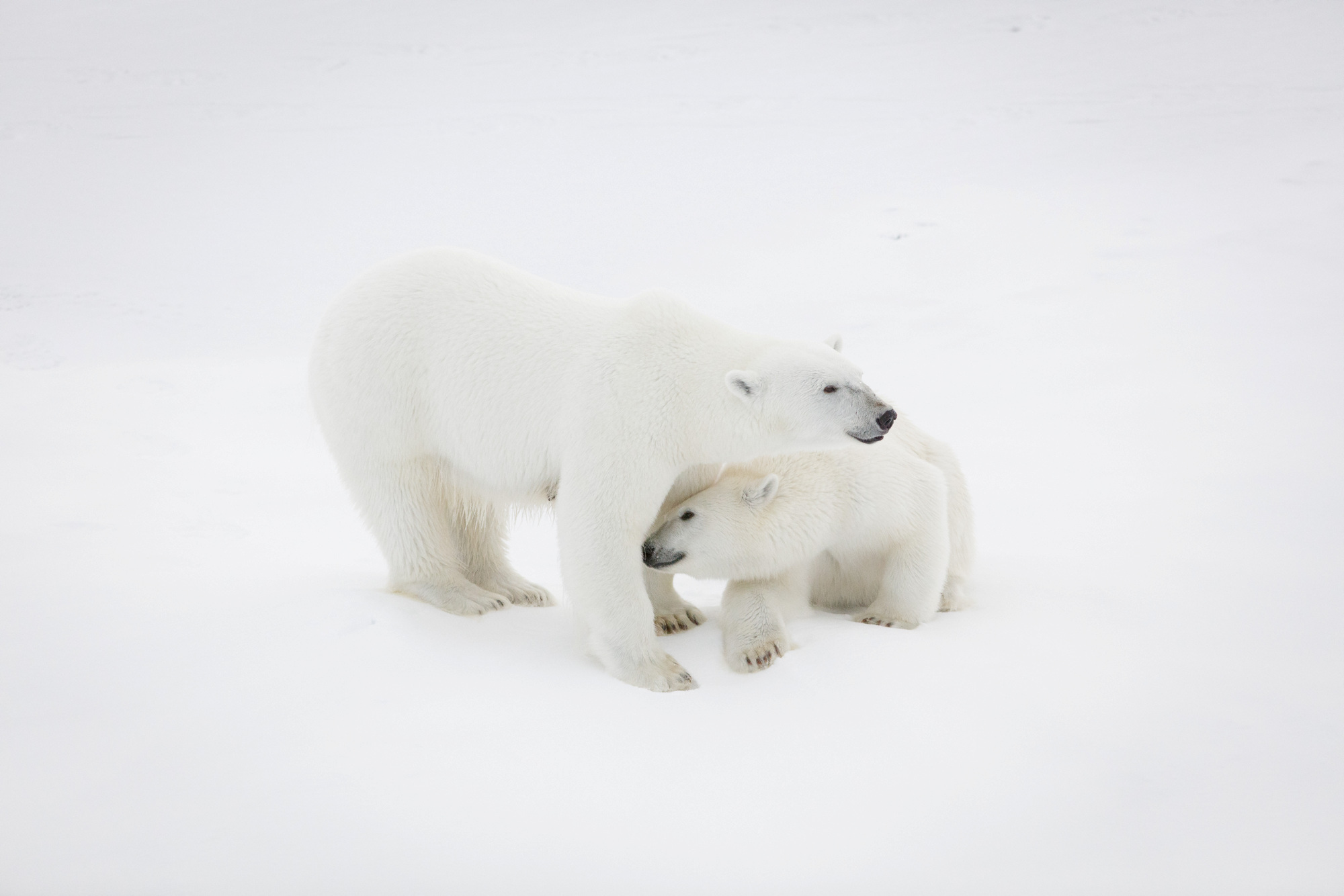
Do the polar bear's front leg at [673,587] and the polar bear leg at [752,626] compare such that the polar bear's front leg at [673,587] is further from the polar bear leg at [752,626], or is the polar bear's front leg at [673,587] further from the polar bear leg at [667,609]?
the polar bear leg at [752,626]

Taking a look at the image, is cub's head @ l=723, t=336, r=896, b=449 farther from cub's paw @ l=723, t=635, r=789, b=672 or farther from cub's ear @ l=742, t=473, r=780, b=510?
cub's paw @ l=723, t=635, r=789, b=672

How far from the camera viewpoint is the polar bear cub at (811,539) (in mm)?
3938

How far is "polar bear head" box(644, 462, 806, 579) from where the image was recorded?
394 centimetres

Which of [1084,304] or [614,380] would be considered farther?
[1084,304]

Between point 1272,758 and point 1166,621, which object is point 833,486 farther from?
point 1272,758

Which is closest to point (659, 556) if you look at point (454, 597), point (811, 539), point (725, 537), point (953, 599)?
point (725, 537)

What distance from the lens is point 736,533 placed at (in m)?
3.95

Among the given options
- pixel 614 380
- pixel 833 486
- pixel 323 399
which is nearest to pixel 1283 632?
pixel 833 486

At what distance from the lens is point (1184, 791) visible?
3.04m

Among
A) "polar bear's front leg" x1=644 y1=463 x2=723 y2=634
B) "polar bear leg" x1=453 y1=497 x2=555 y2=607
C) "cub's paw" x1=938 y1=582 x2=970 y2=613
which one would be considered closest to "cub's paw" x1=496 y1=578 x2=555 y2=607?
"polar bear leg" x1=453 y1=497 x2=555 y2=607

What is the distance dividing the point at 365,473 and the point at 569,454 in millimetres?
909

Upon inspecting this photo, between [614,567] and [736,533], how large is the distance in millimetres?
514

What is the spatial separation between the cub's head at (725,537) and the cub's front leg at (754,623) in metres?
0.08

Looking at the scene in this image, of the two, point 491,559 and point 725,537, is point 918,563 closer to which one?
point 725,537
